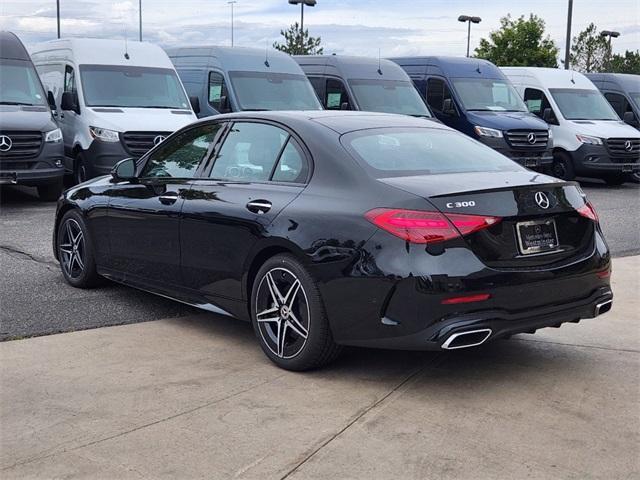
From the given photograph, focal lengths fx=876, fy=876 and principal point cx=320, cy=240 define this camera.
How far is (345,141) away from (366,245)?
0.86m

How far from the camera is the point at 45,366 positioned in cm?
507

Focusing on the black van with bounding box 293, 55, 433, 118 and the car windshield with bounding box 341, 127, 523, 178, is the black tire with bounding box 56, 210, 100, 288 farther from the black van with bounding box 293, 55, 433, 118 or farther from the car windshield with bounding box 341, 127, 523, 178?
the black van with bounding box 293, 55, 433, 118

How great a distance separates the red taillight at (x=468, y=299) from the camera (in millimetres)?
4340

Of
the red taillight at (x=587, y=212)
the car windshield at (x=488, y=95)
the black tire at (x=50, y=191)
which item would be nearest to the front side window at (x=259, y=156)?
the red taillight at (x=587, y=212)

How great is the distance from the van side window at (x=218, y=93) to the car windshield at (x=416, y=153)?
9.57 meters

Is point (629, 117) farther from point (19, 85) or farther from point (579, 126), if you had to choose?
point (19, 85)

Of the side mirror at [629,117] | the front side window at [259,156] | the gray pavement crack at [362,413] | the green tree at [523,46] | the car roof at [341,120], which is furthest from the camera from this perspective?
the green tree at [523,46]

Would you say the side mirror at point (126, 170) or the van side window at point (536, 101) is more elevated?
the van side window at point (536, 101)

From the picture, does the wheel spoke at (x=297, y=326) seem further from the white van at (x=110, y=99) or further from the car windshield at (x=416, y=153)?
the white van at (x=110, y=99)

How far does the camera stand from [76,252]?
23.2ft

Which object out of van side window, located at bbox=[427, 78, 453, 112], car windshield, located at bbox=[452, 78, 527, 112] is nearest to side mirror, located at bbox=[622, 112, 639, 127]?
car windshield, located at bbox=[452, 78, 527, 112]

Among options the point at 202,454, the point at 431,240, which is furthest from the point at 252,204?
the point at 202,454

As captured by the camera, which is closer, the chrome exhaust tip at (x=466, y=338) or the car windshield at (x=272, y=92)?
the chrome exhaust tip at (x=466, y=338)

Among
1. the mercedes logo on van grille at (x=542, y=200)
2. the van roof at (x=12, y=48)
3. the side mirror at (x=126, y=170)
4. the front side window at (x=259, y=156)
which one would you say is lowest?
the side mirror at (x=126, y=170)
